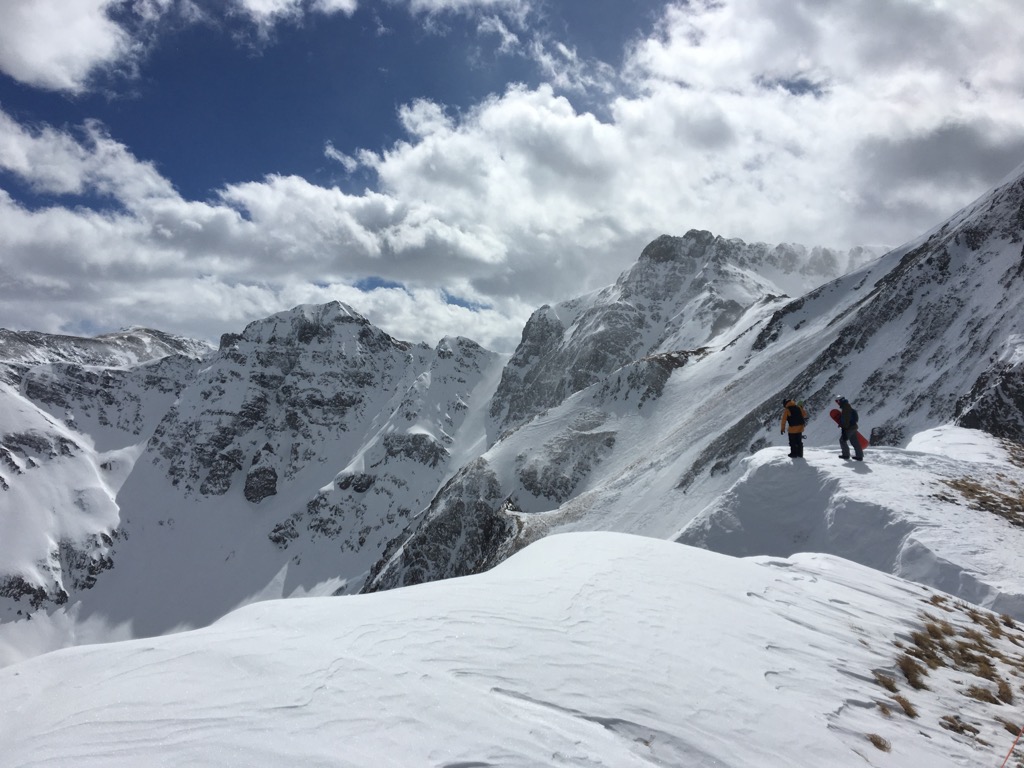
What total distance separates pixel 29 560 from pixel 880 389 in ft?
705

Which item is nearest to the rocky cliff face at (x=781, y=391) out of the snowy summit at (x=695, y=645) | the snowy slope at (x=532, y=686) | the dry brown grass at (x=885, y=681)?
the snowy summit at (x=695, y=645)

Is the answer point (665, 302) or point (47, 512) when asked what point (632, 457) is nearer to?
point (665, 302)

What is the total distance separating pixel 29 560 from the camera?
538 ft

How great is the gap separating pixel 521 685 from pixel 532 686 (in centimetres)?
13

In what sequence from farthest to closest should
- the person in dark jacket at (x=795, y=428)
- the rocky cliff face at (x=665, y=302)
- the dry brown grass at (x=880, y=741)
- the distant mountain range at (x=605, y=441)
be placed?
1. the rocky cliff face at (x=665, y=302)
2. the distant mountain range at (x=605, y=441)
3. the person in dark jacket at (x=795, y=428)
4. the dry brown grass at (x=880, y=741)

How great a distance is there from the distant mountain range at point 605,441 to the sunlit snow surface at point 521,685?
668 cm

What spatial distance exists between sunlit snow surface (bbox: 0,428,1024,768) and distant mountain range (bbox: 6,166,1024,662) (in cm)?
668

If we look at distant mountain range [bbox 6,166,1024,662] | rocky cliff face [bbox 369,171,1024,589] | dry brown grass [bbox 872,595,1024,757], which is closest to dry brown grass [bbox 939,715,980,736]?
dry brown grass [bbox 872,595,1024,757]

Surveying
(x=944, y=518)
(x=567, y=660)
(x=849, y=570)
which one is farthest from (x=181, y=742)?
(x=944, y=518)

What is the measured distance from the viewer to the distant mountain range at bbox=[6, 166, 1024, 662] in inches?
1738

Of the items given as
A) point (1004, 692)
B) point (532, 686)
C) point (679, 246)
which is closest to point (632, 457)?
point (1004, 692)

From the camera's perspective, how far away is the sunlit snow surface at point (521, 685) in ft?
16.9

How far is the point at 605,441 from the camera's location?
240ft

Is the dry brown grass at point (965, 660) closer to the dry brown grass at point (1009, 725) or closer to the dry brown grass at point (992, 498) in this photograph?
the dry brown grass at point (1009, 725)
